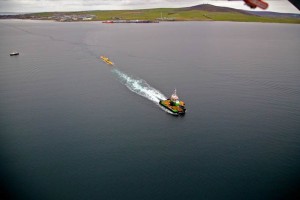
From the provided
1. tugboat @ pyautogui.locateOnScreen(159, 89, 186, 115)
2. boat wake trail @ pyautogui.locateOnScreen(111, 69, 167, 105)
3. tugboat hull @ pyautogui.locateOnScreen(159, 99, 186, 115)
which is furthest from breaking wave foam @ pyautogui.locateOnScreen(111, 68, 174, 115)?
tugboat @ pyautogui.locateOnScreen(159, 89, 186, 115)

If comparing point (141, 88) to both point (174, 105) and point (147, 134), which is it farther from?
point (147, 134)

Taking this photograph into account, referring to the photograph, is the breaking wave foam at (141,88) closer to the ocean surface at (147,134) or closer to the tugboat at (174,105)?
the ocean surface at (147,134)

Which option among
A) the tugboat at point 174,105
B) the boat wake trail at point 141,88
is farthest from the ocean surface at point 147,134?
the tugboat at point 174,105

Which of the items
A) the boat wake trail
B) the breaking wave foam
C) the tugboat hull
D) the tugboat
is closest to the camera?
the tugboat hull

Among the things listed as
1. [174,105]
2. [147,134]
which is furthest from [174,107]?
[147,134]

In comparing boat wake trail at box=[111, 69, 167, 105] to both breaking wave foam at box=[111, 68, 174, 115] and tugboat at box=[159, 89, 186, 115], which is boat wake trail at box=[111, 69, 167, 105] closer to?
breaking wave foam at box=[111, 68, 174, 115]

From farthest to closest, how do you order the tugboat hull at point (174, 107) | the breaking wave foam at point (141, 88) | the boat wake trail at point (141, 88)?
the boat wake trail at point (141, 88)
the breaking wave foam at point (141, 88)
the tugboat hull at point (174, 107)

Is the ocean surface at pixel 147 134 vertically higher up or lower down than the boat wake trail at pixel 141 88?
lower down
